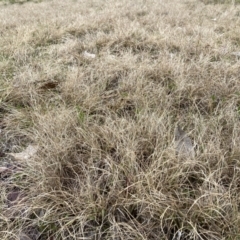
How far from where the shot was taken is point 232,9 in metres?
6.02

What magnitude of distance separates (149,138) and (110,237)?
2.16 feet

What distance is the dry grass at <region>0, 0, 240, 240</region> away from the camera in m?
1.39

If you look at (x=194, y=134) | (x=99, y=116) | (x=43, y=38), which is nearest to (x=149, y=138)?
(x=194, y=134)

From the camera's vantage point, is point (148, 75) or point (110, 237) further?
point (148, 75)

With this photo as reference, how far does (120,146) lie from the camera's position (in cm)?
172

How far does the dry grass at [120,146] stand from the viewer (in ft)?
4.56

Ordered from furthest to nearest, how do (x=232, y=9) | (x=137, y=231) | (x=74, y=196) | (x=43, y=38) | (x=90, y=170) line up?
(x=232, y=9) < (x=43, y=38) < (x=90, y=170) < (x=74, y=196) < (x=137, y=231)

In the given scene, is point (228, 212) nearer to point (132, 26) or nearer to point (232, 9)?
point (132, 26)

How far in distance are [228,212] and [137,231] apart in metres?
0.44

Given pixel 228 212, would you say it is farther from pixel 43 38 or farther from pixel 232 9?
pixel 232 9

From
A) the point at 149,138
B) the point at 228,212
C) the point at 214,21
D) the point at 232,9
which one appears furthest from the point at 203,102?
the point at 232,9

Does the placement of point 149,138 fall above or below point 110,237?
above

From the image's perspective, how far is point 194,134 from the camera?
6.18 feet

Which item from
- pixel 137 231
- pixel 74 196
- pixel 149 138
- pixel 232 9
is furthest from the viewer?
pixel 232 9
